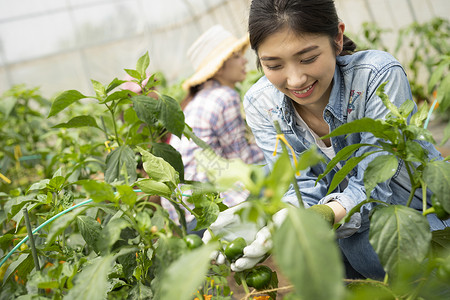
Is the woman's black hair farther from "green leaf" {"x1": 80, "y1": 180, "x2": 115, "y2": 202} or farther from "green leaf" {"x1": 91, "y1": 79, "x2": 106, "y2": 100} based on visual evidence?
"green leaf" {"x1": 80, "y1": 180, "x2": 115, "y2": 202}

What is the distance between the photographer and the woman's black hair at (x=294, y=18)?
114 centimetres

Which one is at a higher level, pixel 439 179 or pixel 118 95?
pixel 118 95

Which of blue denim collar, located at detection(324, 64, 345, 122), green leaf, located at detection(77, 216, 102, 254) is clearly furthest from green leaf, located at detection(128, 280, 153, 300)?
blue denim collar, located at detection(324, 64, 345, 122)

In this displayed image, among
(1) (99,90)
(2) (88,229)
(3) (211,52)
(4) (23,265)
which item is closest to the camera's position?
(2) (88,229)

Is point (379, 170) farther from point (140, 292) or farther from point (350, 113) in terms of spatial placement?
point (350, 113)

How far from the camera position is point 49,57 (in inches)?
321

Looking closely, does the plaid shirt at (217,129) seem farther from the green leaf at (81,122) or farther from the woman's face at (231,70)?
the green leaf at (81,122)

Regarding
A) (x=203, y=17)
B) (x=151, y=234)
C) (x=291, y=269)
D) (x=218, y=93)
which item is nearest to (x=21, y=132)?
(x=218, y=93)

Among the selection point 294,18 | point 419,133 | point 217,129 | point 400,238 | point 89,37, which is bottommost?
point 217,129

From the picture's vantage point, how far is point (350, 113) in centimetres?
128

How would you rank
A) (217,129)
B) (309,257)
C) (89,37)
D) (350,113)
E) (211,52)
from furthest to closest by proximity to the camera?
(89,37) → (211,52) → (217,129) → (350,113) → (309,257)

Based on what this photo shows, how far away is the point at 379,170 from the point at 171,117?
1.66ft

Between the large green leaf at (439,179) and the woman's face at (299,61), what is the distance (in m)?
0.54

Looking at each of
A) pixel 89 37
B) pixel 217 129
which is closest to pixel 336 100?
pixel 217 129
